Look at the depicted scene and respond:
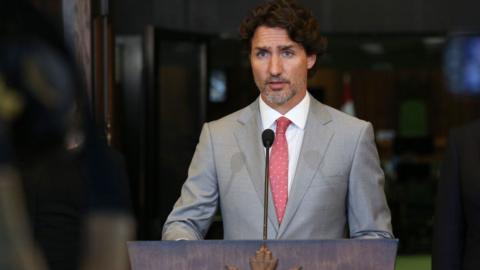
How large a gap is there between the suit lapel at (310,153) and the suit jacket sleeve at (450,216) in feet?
1.23

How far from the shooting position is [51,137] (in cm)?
59

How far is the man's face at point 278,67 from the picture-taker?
252cm

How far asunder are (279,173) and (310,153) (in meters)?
0.09

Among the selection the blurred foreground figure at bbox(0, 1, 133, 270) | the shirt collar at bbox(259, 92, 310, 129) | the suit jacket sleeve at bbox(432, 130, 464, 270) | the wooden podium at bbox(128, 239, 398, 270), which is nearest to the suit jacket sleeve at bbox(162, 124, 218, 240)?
the shirt collar at bbox(259, 92, 310, 129)

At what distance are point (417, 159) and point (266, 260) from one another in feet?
32.6

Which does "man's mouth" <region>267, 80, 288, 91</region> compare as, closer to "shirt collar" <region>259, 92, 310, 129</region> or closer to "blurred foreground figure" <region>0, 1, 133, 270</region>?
"shirt collar" <region>259, 92, 310, 129</region>

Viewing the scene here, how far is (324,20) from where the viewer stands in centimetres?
727

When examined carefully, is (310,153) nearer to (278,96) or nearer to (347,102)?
(278,96)

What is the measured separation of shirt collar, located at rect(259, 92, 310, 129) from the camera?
8.46ft

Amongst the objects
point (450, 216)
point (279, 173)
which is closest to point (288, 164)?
point (279, 173)

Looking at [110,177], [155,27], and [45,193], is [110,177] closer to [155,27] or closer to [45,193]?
[45,193]

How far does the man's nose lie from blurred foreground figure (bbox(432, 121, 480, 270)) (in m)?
0.54

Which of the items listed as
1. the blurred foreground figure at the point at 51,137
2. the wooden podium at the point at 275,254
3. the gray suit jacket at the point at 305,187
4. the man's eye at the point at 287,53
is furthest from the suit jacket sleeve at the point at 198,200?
the blurred foreground figure at the point at 51,137

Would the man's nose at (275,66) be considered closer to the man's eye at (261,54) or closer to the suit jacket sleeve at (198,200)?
the man's eye at (261,54)
